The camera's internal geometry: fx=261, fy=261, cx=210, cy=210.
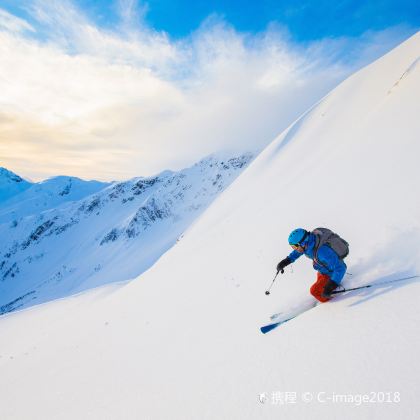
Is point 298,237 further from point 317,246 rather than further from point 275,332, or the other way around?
point 275,332

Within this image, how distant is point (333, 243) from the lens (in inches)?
218

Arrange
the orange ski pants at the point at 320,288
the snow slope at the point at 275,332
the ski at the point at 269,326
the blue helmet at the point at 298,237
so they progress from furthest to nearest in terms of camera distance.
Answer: the blue helmet at the point at 298,237, the orange ski pants at the point at 320,288, the ski at the point at 269,326, the snow slope at the point at 275,332

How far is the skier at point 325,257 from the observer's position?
5.37 meters

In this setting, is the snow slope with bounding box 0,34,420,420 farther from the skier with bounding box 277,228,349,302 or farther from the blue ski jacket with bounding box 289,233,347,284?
the blue ski jacket with bounding box 289,233,347,284

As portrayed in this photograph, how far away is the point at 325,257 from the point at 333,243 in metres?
0.37

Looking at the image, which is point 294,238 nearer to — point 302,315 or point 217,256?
point 302,315

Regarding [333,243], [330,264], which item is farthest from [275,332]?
[333,243]

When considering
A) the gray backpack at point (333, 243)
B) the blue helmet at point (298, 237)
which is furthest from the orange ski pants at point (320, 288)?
the blue helmet at point (298, 237)

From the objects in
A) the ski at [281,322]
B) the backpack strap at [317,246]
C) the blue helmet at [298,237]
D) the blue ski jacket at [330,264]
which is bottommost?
the ski at [281,322]

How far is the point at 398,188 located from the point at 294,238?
4.21m

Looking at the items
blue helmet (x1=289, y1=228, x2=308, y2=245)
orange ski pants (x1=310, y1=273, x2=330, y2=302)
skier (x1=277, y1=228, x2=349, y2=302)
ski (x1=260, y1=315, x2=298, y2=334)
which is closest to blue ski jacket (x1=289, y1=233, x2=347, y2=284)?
skier (x1=277, y1=228, x2=349, y2=302)

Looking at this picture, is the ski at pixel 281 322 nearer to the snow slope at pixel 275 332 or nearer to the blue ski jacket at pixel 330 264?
the snow slope at pixel 275 332

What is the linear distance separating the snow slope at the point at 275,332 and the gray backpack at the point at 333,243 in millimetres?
753

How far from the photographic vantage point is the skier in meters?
5.37
